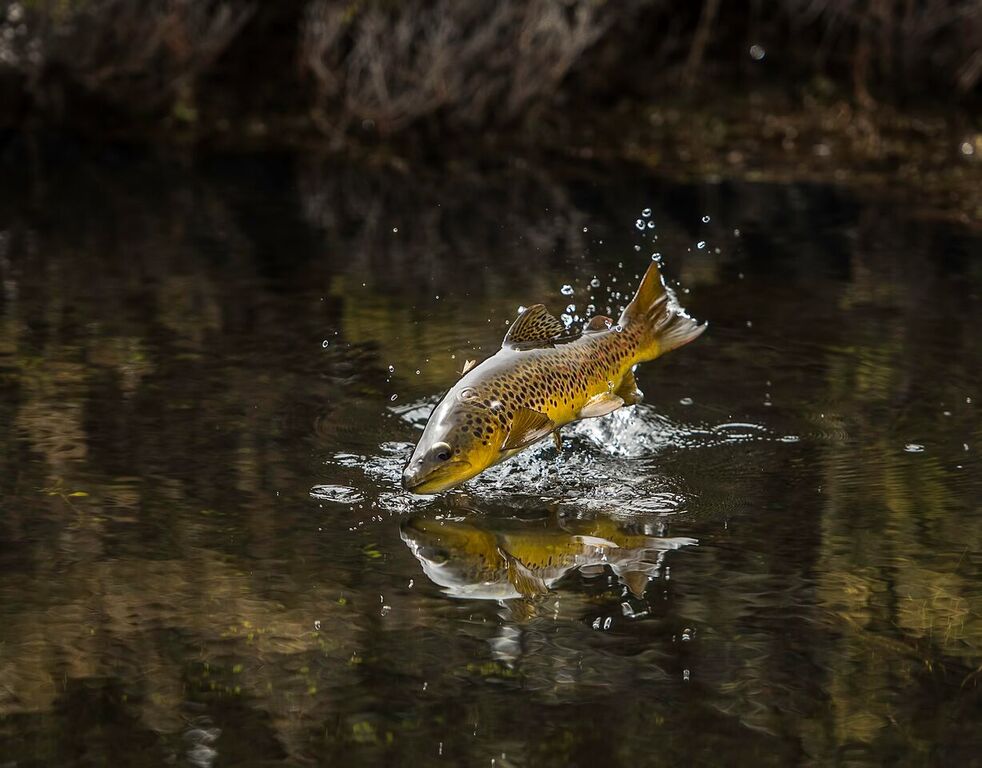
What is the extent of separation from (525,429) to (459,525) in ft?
1.62

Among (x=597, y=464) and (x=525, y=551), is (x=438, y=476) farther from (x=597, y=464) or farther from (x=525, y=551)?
(x=597, y=464)

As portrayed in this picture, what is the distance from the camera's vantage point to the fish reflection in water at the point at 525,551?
18.6 ft

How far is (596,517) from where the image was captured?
6289 mm

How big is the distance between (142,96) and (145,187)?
11.0ft

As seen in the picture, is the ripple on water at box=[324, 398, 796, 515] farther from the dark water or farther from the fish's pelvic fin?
the fish's pelvic fin

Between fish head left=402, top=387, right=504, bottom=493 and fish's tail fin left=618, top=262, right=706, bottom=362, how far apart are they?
3.59ft

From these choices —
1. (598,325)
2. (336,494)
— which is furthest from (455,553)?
(598,325)

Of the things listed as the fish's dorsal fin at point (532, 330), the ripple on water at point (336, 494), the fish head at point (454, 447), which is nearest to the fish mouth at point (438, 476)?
the fish head at point (454, 447)

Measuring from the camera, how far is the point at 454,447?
5.75 meters

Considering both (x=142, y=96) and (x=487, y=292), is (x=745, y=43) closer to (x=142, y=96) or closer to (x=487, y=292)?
(x=142, y=96)

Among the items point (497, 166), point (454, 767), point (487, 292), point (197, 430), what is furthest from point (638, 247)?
point (454, 767)

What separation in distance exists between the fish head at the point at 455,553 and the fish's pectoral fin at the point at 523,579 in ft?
0.11

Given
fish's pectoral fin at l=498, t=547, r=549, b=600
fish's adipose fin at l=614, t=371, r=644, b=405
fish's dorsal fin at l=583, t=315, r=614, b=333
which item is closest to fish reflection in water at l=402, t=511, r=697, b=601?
fish's pectoral fin at l=498, t=547, r=549, b=600

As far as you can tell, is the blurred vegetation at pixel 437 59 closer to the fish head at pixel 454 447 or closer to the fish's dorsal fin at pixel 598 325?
the fish's dorsal fin at pixel 598 325
